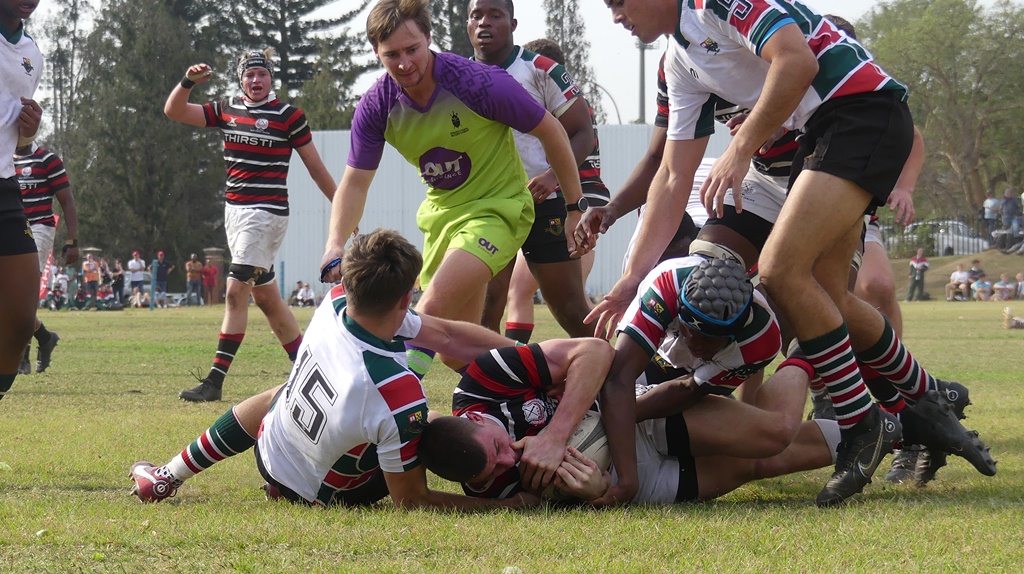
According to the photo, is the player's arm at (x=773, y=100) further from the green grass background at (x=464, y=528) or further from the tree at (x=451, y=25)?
the tree at (x=451, y=25)

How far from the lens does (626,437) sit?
4258 millimetres

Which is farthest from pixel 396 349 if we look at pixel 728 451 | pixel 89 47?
pixel 89 47

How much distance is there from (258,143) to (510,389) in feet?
17.4

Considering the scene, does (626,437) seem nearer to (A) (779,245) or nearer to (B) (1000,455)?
(A) (779,245)

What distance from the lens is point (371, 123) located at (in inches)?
226

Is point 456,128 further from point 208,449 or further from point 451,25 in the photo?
point 451,25

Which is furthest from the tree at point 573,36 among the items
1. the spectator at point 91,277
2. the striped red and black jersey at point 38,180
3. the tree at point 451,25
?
the striped red and black jersey at point 38,180

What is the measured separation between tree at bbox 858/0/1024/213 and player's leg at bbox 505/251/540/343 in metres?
49.2

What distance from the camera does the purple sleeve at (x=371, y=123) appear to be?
18.7ft

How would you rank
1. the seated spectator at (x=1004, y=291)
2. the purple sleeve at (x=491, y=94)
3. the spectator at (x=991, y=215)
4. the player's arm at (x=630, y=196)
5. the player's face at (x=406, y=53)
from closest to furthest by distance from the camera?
1. the player's face at (x=406, y=53)
2. the player's arm at (x=630, y=196)
3. the purple sleeve at (x=491, y=94)
4. the seated spectator at (x=1004, y=291)
5. the spectator at (x=991, y=215)

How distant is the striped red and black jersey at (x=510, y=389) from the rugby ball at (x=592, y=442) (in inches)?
5.3

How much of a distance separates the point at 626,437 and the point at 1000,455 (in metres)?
2.31

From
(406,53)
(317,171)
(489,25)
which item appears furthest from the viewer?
(317,171)

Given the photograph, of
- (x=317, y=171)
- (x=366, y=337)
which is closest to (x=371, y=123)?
(x=366, y=337)
